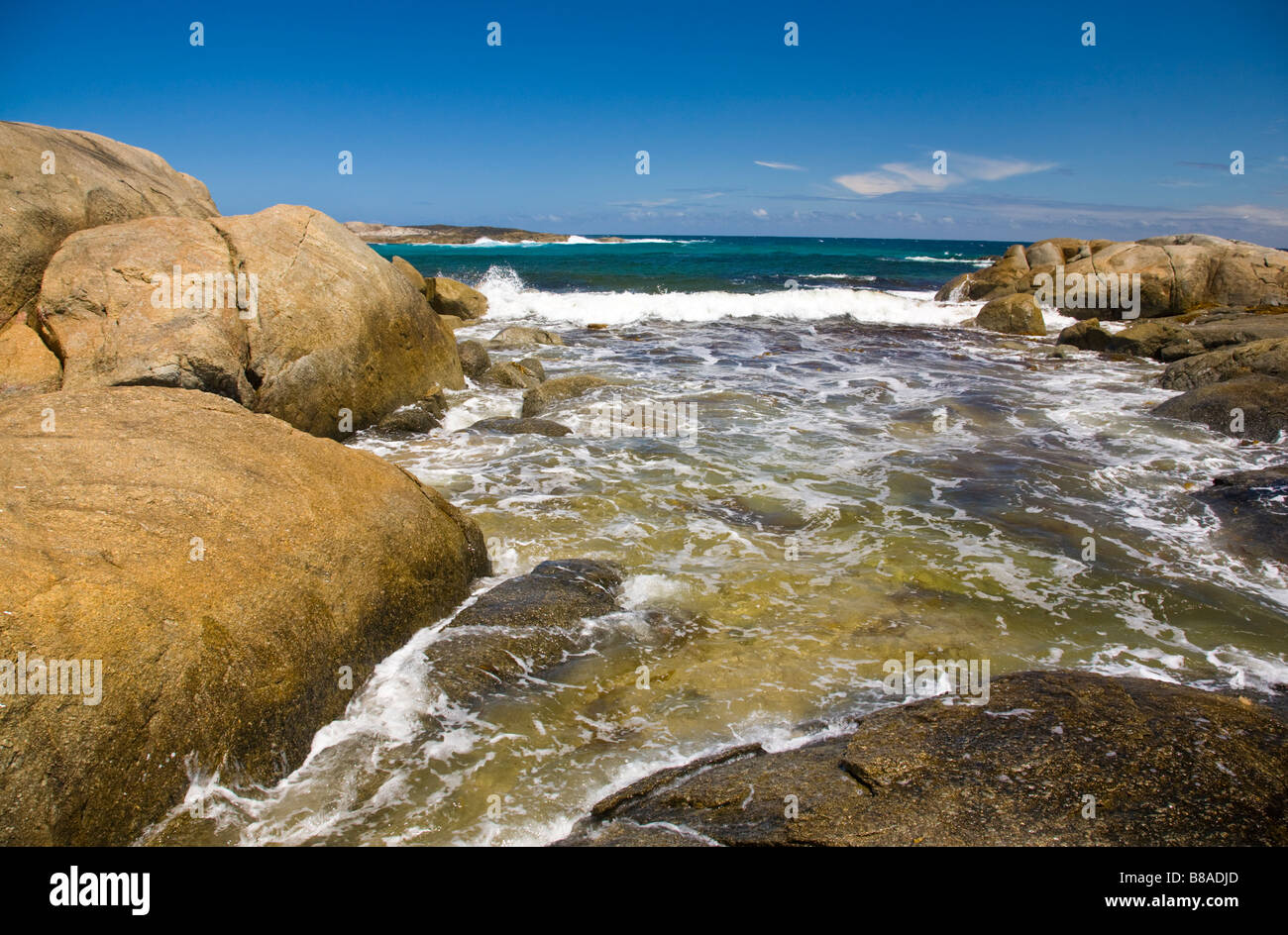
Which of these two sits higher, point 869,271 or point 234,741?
point 869,271

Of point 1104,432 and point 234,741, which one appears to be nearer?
point 234,741

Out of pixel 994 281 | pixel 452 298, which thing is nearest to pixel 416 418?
pixel 452 298

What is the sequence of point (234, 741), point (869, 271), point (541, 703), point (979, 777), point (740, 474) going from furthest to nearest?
1. point (869, 271)
2. point (740, 474)
3. point (541, 703)
4. point (234, 741)
5. point (979, 777)

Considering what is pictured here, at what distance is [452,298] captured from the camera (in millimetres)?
21703

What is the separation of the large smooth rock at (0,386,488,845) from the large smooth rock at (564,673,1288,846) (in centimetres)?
170

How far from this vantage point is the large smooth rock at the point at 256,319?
22.4ft

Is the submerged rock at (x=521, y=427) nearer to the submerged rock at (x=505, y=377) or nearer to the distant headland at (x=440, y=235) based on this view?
the submerged rock at (x=505, y=377)

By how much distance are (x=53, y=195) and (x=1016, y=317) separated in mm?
22800

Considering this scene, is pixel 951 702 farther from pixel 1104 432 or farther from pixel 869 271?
pixel 869 271

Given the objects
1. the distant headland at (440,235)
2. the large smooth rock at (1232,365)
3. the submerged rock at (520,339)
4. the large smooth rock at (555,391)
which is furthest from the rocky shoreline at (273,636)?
the distant headland at (440,235)

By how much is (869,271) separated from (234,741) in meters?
51.2

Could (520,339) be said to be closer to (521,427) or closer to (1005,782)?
(521,427)
